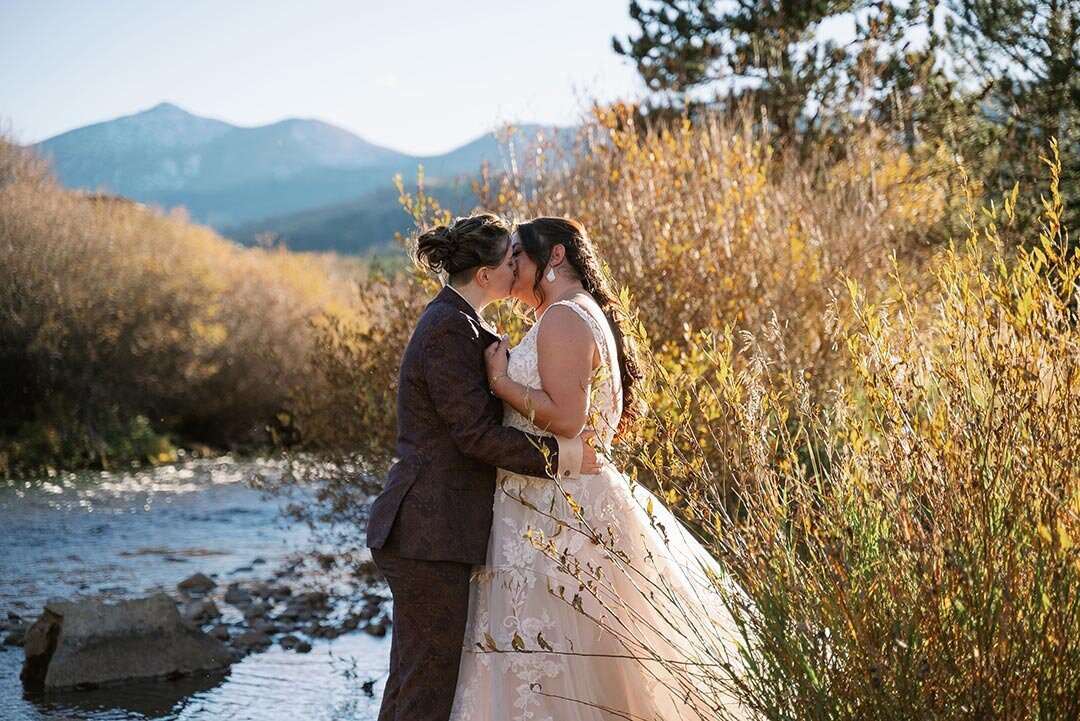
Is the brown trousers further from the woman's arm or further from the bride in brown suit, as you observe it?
the woman's arm

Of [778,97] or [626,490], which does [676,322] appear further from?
[778,97]

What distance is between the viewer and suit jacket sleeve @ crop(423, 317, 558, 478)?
3.60 meters

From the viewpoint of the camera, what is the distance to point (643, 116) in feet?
51.8

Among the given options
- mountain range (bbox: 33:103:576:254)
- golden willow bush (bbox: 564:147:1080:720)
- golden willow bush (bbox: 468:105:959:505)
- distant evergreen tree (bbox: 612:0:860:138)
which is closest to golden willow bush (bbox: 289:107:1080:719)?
golden willow bush (bbox: 564:147:1080:720)

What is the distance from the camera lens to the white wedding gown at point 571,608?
3670 millimetres

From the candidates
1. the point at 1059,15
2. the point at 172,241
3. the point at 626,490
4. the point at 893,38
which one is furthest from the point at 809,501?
the point at 172,241

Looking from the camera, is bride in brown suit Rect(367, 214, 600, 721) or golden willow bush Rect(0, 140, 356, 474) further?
golden willow bush Rect(0, 140, 356, 474)

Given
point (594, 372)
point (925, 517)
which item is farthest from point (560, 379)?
point (925, 517)

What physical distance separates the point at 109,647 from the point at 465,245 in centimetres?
450

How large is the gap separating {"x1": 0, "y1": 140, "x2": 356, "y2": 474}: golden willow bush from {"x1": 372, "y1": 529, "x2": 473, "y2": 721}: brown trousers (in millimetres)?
14942

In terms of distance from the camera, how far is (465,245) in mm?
3859

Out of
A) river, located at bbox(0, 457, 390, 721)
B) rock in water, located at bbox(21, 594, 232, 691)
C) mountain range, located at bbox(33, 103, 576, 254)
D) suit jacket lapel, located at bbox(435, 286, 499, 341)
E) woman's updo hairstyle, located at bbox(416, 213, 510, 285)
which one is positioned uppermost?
mountain range, located at bbox(33, 103, 576, 254)

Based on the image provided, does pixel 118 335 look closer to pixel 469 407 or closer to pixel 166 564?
pixel 166 564

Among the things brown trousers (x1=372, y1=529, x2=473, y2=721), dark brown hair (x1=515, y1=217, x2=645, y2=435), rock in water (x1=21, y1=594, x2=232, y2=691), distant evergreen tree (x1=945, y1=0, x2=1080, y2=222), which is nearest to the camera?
brown trousers (x1=372, y1=529, x2=473, y2=721)
